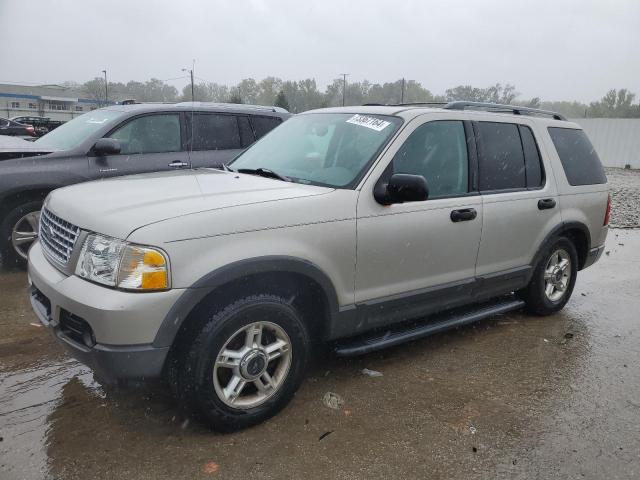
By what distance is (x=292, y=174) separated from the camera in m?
3.62

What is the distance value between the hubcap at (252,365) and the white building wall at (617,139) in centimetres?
2937

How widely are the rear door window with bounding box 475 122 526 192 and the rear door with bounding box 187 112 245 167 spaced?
3.27 meters

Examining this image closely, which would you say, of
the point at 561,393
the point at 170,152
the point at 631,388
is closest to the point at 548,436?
the point at 561,393

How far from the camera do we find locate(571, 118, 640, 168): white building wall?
27.9 metres

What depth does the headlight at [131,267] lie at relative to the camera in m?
2.51

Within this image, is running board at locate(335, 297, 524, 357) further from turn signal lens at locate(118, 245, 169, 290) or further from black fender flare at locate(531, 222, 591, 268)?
turn signal lens at locate(118, 245, 169, 290)

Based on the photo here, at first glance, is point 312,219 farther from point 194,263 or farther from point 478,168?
point 478,168

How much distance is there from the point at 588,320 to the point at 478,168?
2.18 meters

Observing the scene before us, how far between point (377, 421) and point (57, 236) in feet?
7.14

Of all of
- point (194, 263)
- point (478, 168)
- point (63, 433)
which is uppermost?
point (478, 168)

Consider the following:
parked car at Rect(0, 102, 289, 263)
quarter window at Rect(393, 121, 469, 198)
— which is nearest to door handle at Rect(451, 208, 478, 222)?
quarter window at Rect(393, 121, 469, 198)

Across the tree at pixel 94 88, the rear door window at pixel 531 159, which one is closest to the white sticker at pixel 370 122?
the rear door window at pixel 531 159

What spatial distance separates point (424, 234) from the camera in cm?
356

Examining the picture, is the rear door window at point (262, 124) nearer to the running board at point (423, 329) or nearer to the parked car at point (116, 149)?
the parked car at point (116, 149)
